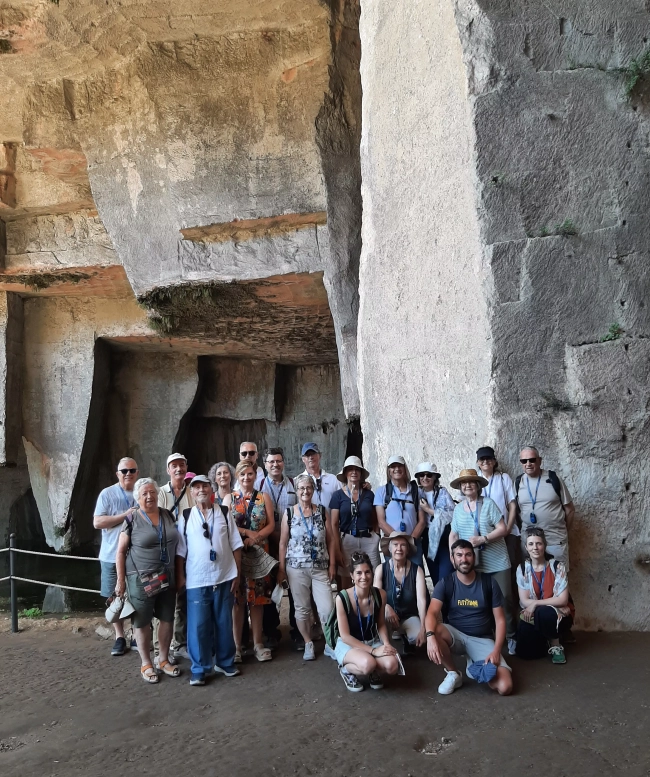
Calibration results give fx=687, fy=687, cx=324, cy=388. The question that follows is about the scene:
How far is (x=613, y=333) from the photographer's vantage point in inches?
190

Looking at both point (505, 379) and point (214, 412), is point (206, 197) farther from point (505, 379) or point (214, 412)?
point (214, 412)

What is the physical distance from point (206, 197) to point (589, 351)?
5755mm

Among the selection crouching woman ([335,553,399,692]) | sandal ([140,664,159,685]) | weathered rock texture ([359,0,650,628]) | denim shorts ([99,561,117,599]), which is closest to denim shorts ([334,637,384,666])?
crouching woman ([335,553,399,692])

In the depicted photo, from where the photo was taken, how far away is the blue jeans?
13.5 feet

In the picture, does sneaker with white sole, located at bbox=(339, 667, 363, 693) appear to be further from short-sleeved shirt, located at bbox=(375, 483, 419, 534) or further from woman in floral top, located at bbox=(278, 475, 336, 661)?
short-sleeved shirt, located at bbox=(375, 483, 419, 534)

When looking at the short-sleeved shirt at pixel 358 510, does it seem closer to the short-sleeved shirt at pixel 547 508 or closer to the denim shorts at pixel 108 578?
the short-sleeved shirt at pixel 547 508

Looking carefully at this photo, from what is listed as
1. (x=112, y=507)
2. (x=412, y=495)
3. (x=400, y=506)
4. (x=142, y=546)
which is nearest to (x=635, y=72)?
(x=412, y=495)

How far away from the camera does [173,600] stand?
14.3 ft

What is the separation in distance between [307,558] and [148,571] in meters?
1.00

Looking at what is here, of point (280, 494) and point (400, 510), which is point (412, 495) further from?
point (280, 494)

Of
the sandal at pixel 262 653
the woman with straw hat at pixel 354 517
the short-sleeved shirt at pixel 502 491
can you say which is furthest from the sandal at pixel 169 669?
the short-sleeved shirt at pixel 502 491

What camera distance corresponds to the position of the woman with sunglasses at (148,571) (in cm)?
420

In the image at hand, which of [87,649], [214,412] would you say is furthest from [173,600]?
[214,412]

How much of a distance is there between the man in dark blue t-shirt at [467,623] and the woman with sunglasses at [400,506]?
26.4 inches
